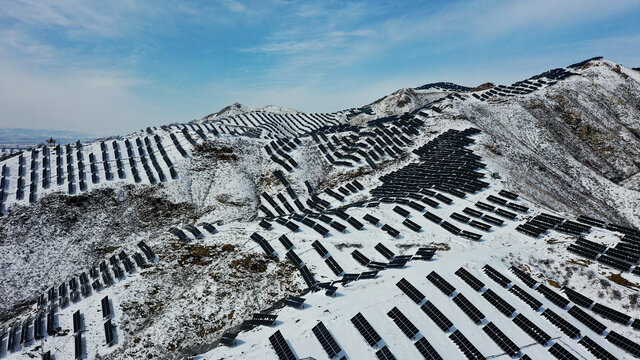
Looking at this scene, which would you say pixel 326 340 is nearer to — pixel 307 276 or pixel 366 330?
pixel 366 330

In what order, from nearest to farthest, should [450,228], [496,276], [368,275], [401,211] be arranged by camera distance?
[496,276], [368,275], [450,228], [401,211]

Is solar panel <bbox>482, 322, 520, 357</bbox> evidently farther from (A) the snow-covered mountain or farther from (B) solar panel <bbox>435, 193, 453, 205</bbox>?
(B) solar panel <bbox>435, 193, 453, 205</bbox>

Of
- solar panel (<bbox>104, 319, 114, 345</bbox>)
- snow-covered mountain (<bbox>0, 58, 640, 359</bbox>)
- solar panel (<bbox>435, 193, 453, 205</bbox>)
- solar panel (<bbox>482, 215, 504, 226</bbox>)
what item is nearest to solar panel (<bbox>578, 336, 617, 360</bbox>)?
snow-covered mountain (<bbox>0, 58, 640, 359</bbox>)

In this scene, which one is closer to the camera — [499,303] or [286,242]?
[499,303]

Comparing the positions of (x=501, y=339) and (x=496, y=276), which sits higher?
(x=496, y=276)

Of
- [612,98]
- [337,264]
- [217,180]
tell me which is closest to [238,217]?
[217,180]

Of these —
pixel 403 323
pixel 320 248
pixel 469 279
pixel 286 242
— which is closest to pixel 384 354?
pixel 403 323

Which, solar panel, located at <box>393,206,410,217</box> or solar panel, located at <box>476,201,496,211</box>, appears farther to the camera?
solar panel, located at <box>393,206,410,217</box>
